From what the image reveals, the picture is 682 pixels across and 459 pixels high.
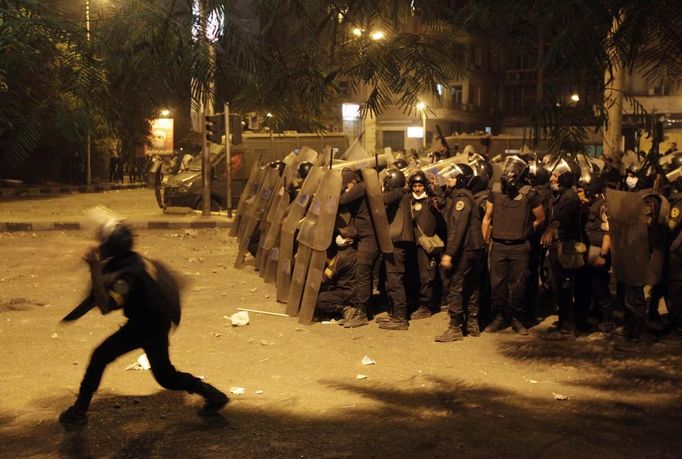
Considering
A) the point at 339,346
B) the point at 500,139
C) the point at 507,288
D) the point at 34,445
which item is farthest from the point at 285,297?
the point at 500,139

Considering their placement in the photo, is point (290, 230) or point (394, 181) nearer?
point (394, 181)

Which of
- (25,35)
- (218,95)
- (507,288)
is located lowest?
(507,288)

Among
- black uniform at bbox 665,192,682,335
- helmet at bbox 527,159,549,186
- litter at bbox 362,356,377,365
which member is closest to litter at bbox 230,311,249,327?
litter at bbox 362,356,377,365

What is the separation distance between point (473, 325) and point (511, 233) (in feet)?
3.73

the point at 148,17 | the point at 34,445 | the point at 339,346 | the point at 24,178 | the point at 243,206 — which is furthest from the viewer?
the point at 24,178

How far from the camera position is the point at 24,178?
124 feet

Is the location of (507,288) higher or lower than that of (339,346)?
higher

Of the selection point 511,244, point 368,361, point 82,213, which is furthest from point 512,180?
point 82,213

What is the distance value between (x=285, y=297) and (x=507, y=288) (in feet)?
9.90

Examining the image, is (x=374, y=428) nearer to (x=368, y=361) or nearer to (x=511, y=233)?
(x=368, y=361)

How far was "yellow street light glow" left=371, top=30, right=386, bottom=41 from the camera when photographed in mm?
4039

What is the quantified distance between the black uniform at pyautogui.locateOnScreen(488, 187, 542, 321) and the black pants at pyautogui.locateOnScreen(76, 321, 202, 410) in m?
4.29

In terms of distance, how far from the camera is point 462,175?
9.50 m

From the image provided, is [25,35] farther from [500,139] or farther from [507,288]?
[500,139]
